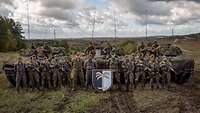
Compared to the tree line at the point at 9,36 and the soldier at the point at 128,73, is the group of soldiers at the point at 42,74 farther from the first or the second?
the tree line at the point at 9,36

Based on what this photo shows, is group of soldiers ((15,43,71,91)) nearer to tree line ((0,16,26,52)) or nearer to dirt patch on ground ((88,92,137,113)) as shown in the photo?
dirt patch on ground ((88,92,137,113))

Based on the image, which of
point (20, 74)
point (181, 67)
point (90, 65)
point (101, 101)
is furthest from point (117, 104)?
point (181, 67)

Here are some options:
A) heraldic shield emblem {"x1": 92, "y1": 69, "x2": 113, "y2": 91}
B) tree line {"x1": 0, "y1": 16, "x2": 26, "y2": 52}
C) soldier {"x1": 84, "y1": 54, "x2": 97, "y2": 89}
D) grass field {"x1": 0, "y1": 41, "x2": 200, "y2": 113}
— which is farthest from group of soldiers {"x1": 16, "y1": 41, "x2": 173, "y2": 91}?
tree line {"x1": 0, "y1": 16, "x2": 26, "y2": 52}

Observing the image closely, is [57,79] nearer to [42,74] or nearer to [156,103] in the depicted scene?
[42,74]

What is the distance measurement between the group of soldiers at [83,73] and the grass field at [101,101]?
2.23 ft

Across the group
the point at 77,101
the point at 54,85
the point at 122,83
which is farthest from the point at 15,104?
the point at 122,83

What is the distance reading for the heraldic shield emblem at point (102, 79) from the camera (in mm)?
18078

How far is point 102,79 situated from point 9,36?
49.2 meters

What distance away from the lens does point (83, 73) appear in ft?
62.0

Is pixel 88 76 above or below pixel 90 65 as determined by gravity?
below

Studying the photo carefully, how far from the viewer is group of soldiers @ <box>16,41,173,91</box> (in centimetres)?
1875

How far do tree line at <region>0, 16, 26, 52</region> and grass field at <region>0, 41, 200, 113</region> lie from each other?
47662mm

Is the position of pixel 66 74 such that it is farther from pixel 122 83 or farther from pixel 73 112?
pixel 73 112

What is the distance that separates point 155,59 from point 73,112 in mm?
7361
